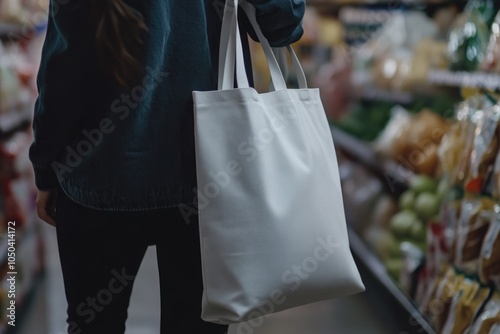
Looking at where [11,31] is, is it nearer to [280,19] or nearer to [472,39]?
[472,39]

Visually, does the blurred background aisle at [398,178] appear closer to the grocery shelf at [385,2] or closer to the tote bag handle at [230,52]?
the grocery shelf at [385,2]

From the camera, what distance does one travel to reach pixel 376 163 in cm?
360

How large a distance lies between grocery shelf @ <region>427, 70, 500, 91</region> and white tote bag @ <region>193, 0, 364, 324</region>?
118 cm

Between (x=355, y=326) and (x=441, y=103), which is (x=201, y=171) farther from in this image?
(x=441, y=103)

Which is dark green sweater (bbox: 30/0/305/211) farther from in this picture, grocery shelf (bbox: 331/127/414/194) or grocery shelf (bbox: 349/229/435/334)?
grocery shelf (bbox: 331/127/414/194)

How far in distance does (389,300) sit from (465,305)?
3.65 ft

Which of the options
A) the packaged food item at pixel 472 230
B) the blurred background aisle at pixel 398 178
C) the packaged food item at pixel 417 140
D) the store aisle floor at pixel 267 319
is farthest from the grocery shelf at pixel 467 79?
the store aisle floor at pixel 267 319

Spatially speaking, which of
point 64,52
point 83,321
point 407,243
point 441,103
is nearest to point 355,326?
point 407,243

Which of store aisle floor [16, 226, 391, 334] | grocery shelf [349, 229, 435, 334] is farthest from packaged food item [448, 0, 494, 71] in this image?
store aisle floor [16, 226, 391, 334]

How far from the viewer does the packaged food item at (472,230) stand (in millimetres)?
1985

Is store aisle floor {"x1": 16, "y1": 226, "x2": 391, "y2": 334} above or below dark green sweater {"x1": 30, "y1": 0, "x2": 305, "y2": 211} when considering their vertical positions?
below

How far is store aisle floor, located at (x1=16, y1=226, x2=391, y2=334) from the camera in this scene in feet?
9.62

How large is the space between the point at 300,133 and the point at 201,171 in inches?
8.0

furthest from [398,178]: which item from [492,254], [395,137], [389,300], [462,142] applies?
[492,254]
